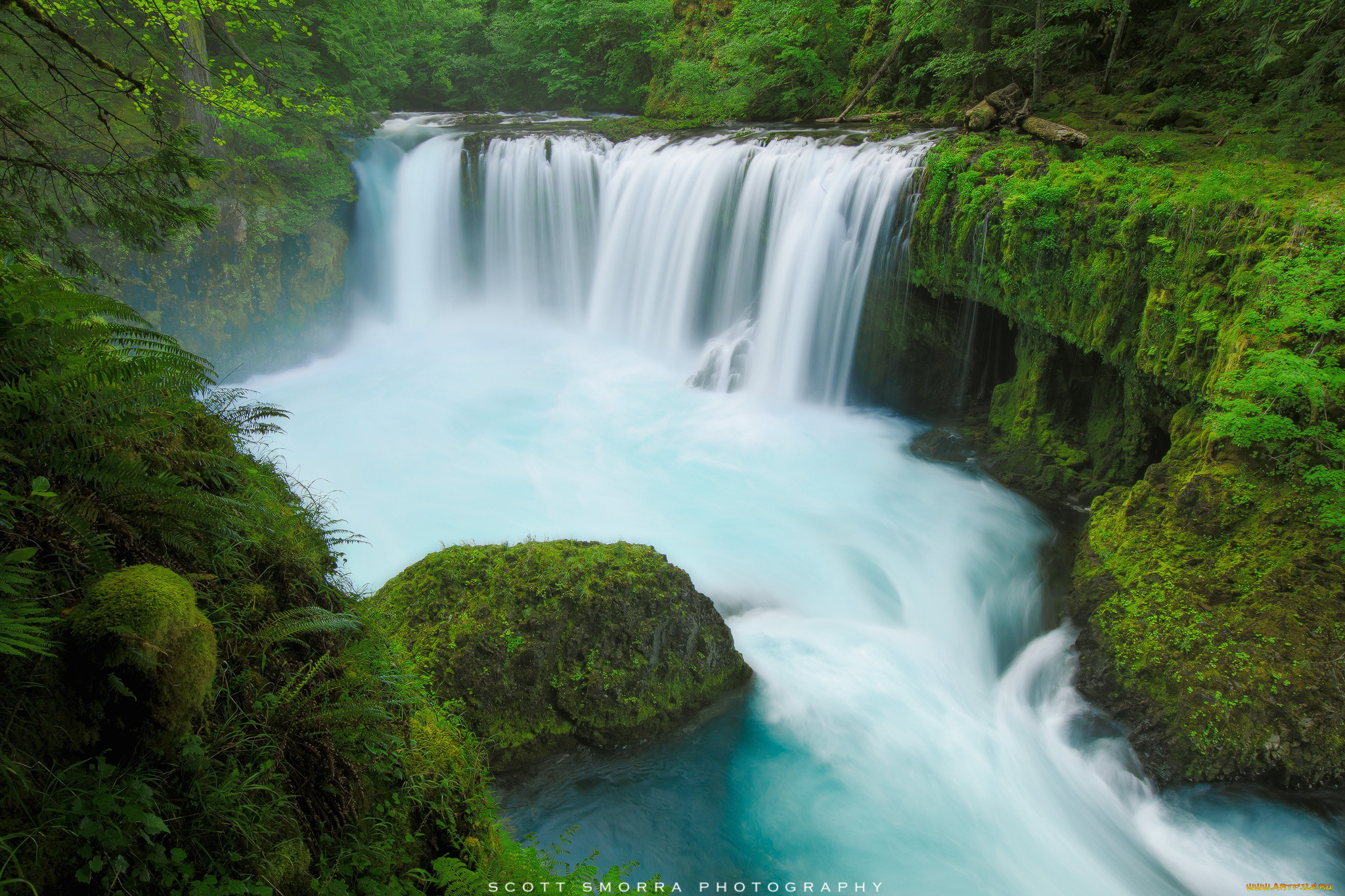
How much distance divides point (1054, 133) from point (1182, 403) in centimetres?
438

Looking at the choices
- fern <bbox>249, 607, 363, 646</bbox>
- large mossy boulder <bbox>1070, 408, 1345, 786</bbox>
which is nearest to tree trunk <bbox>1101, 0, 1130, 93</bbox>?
large mossy boulder <bbox>1070, 408, 1345, 786</bbox>

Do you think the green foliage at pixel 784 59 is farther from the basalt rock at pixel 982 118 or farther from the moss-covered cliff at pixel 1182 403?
the moss-covered cliff at pixel 1182 403

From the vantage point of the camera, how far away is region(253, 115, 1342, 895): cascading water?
4.85 m

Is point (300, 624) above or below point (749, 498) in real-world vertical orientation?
above

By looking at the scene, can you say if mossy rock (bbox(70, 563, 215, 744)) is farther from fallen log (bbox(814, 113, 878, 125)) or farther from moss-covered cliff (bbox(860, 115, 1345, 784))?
fallen log (bbox(814, 113, 878, 125))

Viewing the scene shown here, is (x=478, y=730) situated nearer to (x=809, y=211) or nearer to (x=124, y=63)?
(x=809, y=211)

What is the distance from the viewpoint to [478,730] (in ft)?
15.5

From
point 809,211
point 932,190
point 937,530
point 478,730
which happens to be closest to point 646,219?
point 809,211

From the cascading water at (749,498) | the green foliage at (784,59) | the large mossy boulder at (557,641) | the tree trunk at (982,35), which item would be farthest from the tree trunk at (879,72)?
the large mossy boulder at (557,641)

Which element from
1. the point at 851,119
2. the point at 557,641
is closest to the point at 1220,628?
the point at 557,641

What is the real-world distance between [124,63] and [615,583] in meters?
13.1

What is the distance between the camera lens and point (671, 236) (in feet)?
43.9

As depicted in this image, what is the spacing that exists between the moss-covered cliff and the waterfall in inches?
69.1

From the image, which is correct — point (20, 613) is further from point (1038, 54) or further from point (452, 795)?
point (1038, 54)
